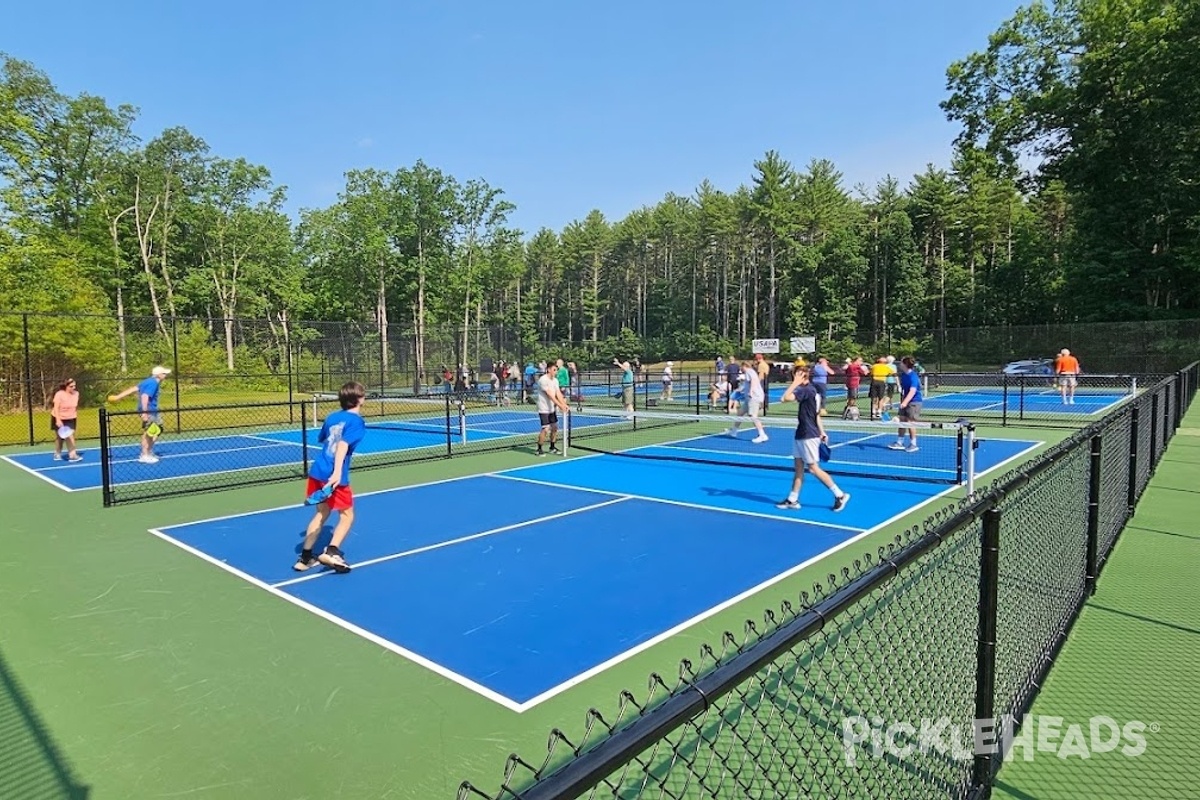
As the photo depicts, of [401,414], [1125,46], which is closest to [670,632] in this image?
[401,414]

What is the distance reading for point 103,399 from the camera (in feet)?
76.0

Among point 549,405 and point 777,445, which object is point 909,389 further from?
point 549,405

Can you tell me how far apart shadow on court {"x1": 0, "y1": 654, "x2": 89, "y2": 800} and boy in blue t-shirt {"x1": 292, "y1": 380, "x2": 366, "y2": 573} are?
8.72 feet

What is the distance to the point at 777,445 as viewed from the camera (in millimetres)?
16062

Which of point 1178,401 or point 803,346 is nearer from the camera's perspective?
point 1178,401

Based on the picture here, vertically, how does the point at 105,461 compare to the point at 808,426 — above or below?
below

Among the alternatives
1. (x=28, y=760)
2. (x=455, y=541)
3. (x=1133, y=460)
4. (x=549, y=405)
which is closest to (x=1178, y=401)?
(x=1133, y=460)

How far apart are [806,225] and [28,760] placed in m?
74.7

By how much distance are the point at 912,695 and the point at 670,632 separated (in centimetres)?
233

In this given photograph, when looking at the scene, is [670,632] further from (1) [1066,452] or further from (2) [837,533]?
(2) [837,533]

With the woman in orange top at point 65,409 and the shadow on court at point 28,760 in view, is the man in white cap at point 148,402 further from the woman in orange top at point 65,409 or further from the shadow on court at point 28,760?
the shadow on court at point 28,760

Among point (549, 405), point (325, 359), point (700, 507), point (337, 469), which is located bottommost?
point (700, 507)

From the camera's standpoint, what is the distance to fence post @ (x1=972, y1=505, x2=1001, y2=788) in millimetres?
3021

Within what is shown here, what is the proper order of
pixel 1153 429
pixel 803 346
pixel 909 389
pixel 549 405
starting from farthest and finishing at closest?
pixel 803 346 < pixel 549 405 < pixel 909 389 < pixel 1153 429
